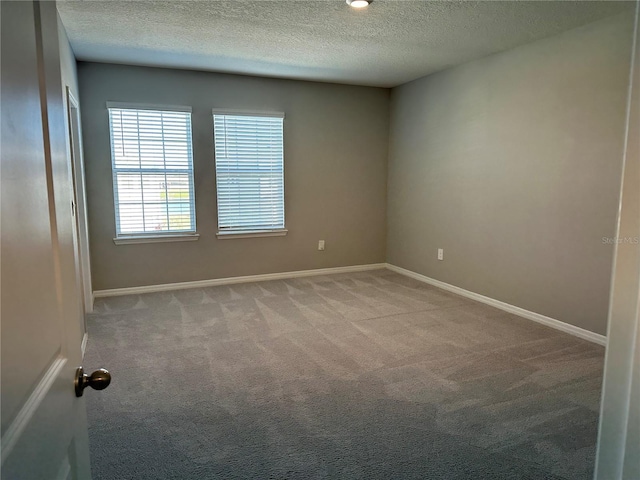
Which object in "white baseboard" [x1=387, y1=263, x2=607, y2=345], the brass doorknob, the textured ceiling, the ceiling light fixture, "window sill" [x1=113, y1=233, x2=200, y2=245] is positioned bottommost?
"white baseboard" [x1=387, y1=263, x2=607, y2=345]

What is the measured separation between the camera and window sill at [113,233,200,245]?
14.7ft

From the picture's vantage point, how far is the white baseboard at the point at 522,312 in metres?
3.27

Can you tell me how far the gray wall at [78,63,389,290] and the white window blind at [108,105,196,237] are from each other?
101 millimetres

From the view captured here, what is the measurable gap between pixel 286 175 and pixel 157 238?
1738mm

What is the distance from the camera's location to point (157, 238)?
4629 mm

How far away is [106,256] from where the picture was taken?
4461mm

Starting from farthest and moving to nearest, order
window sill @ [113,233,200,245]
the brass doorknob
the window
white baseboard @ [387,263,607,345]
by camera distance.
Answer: the window
window sill @ [113,233,200,245]
white baseboard @ [387,263,607,345]
the brass doorknob

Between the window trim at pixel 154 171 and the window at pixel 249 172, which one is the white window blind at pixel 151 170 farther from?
the window at pixel 249 172

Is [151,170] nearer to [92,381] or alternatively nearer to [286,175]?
[286,175]

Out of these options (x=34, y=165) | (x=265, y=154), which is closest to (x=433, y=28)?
(x=265, y=154)

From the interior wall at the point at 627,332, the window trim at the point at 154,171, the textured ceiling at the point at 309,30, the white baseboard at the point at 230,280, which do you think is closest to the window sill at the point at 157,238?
the window trim at the point at 154,171

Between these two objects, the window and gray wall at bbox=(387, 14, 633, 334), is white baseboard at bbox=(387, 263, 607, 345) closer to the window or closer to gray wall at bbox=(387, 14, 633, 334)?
gray wall at bbox=(387, 14, 633, 334)

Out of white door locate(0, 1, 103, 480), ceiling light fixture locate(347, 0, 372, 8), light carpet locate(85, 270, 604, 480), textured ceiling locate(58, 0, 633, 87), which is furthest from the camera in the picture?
textured ceiling locate(58, 0, 633, 87)

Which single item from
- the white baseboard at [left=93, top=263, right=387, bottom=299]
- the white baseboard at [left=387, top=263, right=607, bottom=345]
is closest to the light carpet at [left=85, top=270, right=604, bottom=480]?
the white baseboard at [left=387, top=263, right=607, bottom=345]
